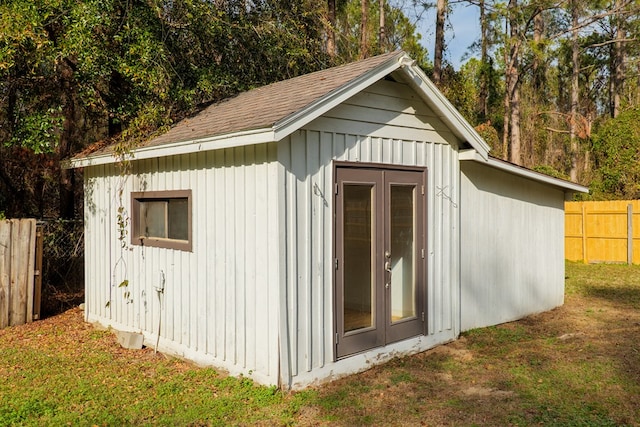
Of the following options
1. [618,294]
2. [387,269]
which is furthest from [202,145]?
[618,294]

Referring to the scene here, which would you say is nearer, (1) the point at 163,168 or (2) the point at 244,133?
(2) the point at 244,133

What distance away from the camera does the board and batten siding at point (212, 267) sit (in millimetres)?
5195

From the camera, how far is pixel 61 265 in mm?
9500

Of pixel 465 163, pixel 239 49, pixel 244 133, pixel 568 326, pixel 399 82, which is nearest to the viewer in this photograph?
pixel 244 133

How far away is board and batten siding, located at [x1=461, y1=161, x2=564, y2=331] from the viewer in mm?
7543

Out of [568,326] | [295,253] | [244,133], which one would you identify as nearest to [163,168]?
[244,133]

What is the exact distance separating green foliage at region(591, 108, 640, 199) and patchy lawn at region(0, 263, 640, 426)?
42.6ft

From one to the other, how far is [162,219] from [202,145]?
1614mm

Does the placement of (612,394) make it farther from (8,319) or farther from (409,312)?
(8,319)

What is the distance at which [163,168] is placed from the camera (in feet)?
21.6

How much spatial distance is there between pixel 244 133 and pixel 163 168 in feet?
6.52

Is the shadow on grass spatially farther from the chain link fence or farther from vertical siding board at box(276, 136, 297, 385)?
the chain link fence

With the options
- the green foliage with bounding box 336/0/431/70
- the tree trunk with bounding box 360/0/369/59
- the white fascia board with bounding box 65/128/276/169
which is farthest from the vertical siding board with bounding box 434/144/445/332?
the green foliage with bounding box 336/0/431/70

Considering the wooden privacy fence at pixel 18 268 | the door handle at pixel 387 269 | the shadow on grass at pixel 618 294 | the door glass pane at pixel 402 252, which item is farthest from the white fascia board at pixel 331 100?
the shadow on grass at pixel 618 294
